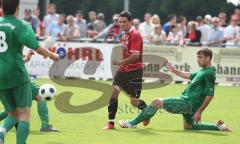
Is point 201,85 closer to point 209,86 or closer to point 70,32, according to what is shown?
point 209,86

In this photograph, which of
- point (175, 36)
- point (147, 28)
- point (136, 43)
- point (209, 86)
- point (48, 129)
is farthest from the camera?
point (147, 28)

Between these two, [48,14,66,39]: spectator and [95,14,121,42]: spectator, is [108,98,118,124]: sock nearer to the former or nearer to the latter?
[95,14,121,42]: spectator

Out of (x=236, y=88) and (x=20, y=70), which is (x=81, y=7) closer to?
(x=236, y=88)

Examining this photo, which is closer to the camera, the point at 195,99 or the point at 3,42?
the point at 3,42

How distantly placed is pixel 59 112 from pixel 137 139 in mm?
4616

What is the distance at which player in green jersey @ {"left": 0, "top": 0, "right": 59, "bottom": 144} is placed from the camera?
10.5 m

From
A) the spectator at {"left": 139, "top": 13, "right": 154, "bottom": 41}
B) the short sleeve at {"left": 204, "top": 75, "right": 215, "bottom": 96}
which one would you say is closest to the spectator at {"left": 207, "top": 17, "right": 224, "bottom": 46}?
the spectator at {"left": 139, "top": 13, "right": 154, "bottom": 41}

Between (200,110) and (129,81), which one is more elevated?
(129,81)

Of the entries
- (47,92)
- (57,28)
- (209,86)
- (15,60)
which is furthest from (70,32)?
(15,60)

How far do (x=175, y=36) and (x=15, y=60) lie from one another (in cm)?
1753

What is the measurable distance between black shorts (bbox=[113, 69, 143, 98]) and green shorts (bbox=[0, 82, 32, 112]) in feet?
12.7

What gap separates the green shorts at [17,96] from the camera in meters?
→ 10.8

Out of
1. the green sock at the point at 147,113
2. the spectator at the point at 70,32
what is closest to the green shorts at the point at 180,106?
the green sock at the point at 147,113

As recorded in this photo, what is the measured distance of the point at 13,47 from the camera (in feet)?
35.0
